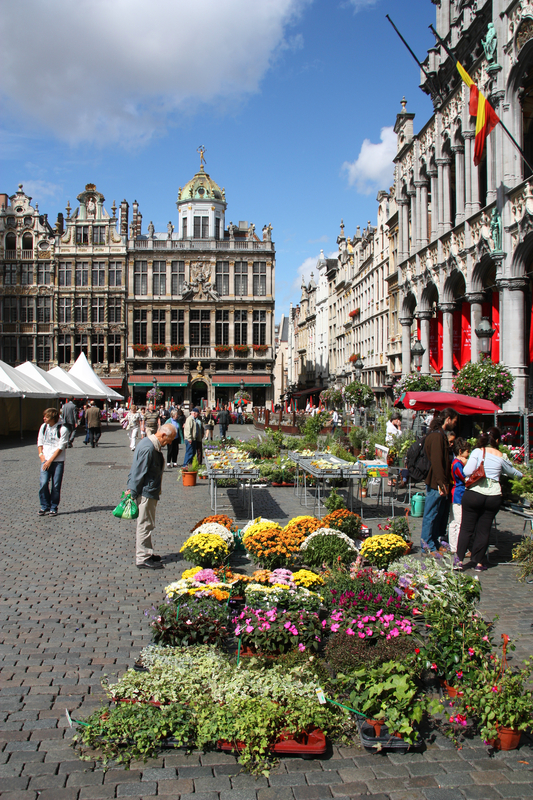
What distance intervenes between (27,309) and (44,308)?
1528 millimetres

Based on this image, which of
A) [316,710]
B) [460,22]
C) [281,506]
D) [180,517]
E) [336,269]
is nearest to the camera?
[316,710]

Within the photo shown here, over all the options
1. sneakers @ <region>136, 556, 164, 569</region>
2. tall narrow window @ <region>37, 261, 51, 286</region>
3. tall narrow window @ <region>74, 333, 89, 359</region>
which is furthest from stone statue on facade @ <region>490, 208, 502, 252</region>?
tall narrow window @ <region>37, 261, 51, 286</region>

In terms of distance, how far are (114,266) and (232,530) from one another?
53450 millimetres

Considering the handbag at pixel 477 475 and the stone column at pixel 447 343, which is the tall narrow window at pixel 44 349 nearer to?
the stone column at pixel 447 343

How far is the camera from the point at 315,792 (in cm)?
343

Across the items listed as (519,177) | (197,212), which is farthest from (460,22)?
(197,212)

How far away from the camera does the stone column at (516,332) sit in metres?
19.6

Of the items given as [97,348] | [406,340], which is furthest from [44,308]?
[406,340]

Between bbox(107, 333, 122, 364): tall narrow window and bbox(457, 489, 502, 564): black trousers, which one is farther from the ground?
bbox(107, 333, 122, 364): tall narrow window

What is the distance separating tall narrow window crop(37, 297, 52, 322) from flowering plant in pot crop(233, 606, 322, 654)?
2271 inches

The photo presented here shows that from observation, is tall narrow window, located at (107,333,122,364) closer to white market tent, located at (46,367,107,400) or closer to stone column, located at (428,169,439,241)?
white market tent, located at (46,367,107,400)

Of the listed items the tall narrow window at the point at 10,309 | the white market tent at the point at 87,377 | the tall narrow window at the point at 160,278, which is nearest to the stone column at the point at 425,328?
the white market tent at the point at 87,377

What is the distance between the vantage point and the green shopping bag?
7875 millimetres

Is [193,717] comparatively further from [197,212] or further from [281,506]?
[197,212]
